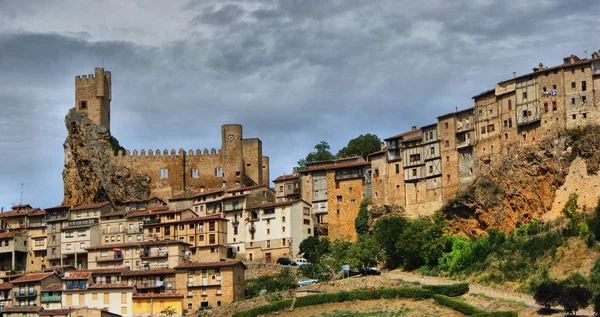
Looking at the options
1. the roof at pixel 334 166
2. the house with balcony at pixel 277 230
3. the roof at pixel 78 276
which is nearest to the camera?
the roof at pixel 78 276

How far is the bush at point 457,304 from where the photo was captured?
69125mm

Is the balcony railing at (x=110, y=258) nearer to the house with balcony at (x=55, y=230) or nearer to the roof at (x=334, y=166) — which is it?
the house with balcony at (x=55, y=230)

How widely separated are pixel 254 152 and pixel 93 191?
17.4 meters

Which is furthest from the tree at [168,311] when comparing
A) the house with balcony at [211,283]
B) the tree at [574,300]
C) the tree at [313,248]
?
the tree at [574,300]

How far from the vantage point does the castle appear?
378ft

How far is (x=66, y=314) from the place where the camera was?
283 ft

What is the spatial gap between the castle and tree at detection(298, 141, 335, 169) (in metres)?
5.56

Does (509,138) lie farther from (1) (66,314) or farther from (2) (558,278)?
(1) (66,314)

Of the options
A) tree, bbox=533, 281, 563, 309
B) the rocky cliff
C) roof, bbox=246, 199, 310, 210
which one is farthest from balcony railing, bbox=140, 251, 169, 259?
tree, bbox=533, 281, 563, 309

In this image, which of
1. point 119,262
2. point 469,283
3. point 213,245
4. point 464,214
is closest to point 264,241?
point 213,245

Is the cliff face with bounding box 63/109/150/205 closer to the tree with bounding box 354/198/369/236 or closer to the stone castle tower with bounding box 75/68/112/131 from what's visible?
the stone castle tower with bounding box 75/68/112/131

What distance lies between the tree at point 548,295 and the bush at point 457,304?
3722 millimetres

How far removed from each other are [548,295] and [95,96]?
219 feet

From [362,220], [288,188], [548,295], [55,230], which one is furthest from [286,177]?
[548,295]
